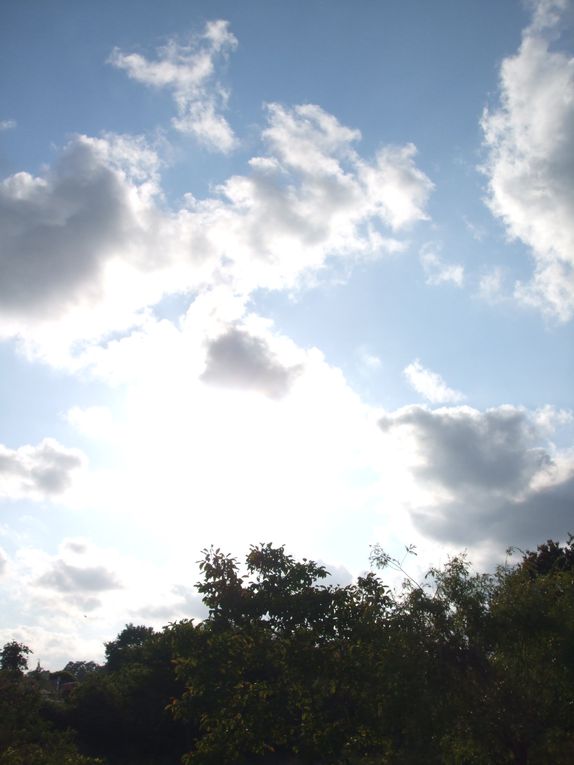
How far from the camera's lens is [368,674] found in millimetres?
18219

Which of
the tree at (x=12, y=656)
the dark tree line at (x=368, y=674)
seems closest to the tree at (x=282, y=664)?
the dark tree line at (x=368, y=674)

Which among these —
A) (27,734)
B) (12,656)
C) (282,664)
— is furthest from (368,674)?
(12,656)

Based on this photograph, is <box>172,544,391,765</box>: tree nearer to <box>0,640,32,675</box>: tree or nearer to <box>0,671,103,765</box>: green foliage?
<box>0,671,103,765</box>: green foliage

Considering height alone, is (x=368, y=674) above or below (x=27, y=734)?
above

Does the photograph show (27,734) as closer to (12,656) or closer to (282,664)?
(282,664)

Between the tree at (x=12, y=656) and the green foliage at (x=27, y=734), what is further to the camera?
the tree at (x=12, y=656)

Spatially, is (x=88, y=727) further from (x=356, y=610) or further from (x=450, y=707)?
(x=450, y=707)

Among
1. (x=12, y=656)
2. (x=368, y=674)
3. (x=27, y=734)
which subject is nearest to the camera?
(x=368, y=674)

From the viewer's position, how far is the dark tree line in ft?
48.6

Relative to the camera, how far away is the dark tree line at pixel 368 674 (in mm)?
14828

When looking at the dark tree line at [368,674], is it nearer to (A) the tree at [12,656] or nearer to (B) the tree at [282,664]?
(B) the tree at [282,664]

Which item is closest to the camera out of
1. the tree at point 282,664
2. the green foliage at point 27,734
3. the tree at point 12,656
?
the green foliage at point 27,734

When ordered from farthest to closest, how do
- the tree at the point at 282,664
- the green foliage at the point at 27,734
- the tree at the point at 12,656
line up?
the tree at the point at 12,656 → the tree at the point at 282,664 → the green foliage at the point at 27,734

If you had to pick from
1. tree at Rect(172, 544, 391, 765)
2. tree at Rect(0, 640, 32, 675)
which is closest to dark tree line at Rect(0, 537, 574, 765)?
tree at Rect(172, 544, 391, 765)
